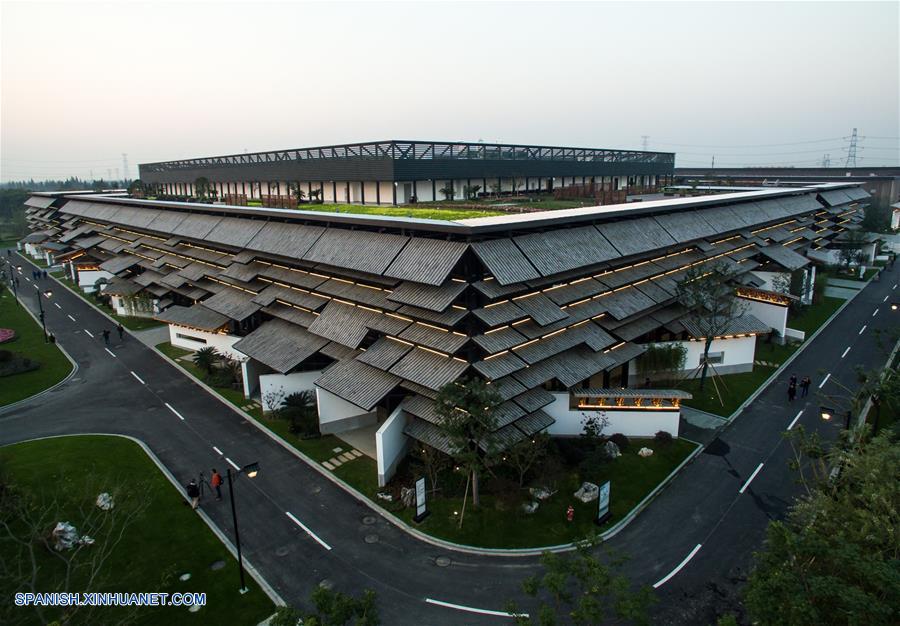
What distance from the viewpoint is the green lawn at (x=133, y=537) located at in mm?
22391

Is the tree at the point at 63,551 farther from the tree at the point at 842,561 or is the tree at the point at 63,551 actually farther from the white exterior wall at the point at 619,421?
the white exterior wall at the point at 619,421

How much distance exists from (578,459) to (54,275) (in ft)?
341

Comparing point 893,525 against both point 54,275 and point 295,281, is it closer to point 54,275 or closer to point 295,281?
point 295,281

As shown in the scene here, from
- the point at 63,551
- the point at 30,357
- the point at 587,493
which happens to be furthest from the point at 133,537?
the point at 30,357

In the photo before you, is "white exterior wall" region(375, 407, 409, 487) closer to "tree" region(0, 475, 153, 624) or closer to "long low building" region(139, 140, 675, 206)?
"tree" region(0, 475, 153, 624)

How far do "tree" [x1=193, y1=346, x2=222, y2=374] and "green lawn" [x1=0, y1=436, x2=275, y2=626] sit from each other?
11.9 m

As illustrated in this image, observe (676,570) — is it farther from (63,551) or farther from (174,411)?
(174,411)

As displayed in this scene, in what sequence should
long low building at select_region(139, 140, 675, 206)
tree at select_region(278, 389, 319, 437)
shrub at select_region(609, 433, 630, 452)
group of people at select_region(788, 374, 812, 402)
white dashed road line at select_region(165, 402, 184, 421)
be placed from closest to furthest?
shrub at select_region(609, 433, 630, 452), tree at select_region(278, 389, 319, 437), white dashed road line at select_region(165, 402, 184, 421), group of people at select_region(788, 374, 812, 402), long low building at select_region(139, 140, 675, 206)

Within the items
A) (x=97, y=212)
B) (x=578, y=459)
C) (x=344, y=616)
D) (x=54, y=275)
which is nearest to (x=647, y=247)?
(x=578, y=459)

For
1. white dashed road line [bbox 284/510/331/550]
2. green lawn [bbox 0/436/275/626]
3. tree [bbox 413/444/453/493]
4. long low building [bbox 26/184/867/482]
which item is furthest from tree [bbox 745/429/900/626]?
green lawn [bbox 0/436/275/626]

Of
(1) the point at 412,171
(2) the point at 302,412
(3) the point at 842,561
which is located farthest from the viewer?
(1) the point at 412,171

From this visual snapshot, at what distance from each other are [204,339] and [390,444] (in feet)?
94.2

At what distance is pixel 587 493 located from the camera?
96.1 ft

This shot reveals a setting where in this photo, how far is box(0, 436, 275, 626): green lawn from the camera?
73.5 feet
